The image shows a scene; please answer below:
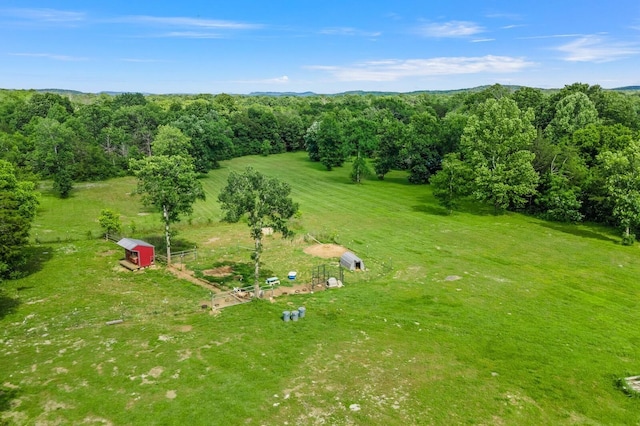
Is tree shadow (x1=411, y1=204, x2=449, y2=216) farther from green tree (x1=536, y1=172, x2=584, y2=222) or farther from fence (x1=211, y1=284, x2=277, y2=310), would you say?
fence (x1=211, y1=284, x2=277, y2=310)

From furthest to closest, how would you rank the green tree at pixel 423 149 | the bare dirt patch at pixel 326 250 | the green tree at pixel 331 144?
the green tree at pixel 331 144 → the green tree at pixel 423 149 → the bare dirt patch at pixel 326 250

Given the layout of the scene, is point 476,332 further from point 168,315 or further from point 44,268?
point 44,268

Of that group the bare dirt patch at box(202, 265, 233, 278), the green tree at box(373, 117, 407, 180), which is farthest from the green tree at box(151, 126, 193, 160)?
the green tree at box(373, 117, 407, 180)

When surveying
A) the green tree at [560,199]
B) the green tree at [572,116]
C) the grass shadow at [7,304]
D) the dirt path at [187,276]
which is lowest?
the grass shadow at [7,304]

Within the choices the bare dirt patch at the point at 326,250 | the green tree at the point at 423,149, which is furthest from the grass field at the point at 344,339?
the green tree at the point at 423,149

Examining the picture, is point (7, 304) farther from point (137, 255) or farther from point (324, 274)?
point (324, 274)

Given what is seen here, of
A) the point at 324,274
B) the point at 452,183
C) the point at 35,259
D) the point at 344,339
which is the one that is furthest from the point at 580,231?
the point at 35,259

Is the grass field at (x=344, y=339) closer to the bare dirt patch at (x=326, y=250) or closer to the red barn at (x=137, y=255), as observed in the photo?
the bare dirt patch at (x=326, y=250)
